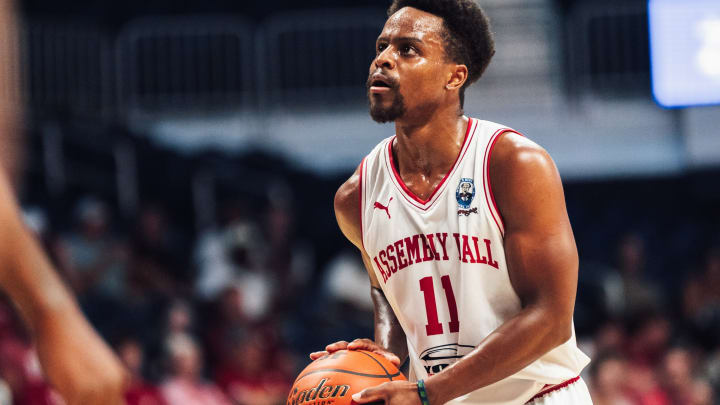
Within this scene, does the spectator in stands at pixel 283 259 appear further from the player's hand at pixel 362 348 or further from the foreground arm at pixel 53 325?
the foreground arm at pixel 53 325

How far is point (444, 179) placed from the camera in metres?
3.56

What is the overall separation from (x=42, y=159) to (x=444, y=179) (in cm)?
766

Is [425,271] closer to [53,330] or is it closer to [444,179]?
[444,179]

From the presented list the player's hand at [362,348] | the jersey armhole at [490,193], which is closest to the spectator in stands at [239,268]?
Result: the player's hand at [362,348]

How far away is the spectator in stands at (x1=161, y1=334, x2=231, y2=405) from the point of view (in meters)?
7.35

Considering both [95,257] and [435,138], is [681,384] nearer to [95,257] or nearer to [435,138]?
[95,257]

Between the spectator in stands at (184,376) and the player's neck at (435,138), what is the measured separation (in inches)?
165

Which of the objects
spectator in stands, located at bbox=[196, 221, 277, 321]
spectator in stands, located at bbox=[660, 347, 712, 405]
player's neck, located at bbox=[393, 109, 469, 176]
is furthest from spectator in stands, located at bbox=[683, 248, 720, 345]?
player's neck, located at bbox=[393, 109, 469, 176]

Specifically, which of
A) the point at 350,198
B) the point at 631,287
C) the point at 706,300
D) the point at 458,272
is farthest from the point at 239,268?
the point at 458,272

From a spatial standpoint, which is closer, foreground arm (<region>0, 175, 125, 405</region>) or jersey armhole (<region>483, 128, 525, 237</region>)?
foreground arm (<region>0, 175, 125, 405</region>)

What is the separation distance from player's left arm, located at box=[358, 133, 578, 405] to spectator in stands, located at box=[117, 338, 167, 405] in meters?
3.96

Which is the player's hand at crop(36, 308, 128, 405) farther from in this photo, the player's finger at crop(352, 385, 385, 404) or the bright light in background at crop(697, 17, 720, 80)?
the bright light in background at crop(697, 17, 720, 80)

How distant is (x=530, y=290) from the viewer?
332 centimetres

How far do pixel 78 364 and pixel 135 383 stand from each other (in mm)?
5629
